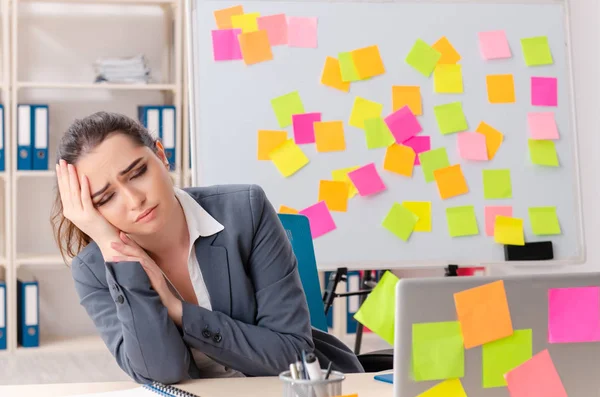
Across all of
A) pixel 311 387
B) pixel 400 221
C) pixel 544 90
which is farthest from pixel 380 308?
pixel 311 387

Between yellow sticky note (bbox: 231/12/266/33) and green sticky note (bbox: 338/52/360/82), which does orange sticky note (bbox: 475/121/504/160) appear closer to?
green sticky note (bbox: 338/52/360/82)

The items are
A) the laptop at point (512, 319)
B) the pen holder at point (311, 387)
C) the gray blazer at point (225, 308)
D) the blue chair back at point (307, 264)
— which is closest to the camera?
the laptop at point (512, 319)

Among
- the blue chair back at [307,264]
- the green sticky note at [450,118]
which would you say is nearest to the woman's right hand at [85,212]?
the blue chair back at [307,264]

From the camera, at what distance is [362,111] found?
8.18 feet

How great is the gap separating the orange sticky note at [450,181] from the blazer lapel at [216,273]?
115cm

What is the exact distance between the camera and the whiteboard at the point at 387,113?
95.9 inches

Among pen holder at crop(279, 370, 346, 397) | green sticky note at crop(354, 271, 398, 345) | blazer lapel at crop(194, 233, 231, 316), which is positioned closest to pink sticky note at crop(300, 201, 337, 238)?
green sticky note at crop(354, 271, 398, 345)

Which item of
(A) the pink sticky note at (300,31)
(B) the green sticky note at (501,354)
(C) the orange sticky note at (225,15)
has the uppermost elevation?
(C) the orange sticky note at (225,15)

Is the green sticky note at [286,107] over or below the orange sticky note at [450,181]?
over

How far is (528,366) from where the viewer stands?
35.5 inches

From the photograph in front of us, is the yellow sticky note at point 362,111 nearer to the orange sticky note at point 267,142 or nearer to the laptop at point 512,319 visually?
the orange sticky note at point 267,142

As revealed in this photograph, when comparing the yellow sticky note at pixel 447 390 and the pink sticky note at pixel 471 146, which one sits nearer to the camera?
the yellow sticky note at pixel 447 390

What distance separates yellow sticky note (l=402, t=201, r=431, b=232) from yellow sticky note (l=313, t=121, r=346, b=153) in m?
0.27

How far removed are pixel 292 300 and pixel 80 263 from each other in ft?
1.32
